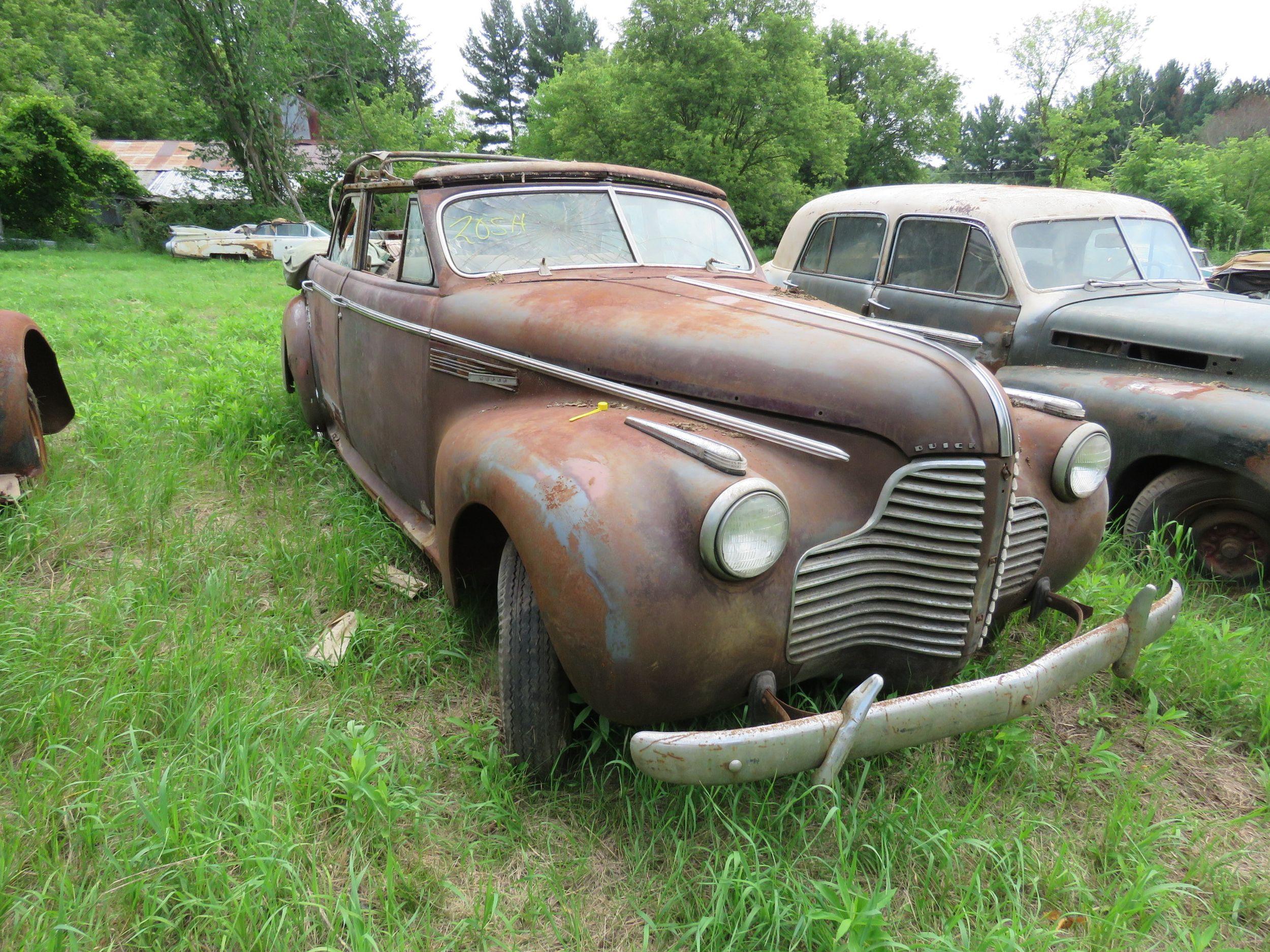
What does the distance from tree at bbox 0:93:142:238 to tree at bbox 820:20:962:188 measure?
25.6 metres

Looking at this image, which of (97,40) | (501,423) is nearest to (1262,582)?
(501,423)

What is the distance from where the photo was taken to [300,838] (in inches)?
77.2

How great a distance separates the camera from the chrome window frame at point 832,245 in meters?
5.36

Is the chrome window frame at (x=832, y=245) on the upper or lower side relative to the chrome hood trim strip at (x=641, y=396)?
upper

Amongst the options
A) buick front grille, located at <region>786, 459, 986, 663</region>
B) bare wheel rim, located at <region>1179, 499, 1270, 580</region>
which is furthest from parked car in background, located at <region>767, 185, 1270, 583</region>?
buick front grille, located at <region>786, 459, 986, 663</region>

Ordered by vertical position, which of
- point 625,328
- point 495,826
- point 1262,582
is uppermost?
point 625,328

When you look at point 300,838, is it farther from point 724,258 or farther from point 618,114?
point 618,114

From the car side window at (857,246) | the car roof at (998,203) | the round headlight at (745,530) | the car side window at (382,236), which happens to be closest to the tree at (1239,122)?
the car roof at (998,203)

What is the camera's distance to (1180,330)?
3896mm

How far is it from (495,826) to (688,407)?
4.26 ft

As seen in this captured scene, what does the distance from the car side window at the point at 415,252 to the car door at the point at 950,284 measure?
2.54 meters

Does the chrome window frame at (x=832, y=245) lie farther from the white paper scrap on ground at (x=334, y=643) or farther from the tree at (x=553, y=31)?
the tree at (x=553, y=31)

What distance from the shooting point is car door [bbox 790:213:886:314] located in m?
5.42

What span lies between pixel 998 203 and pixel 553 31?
154 ft
